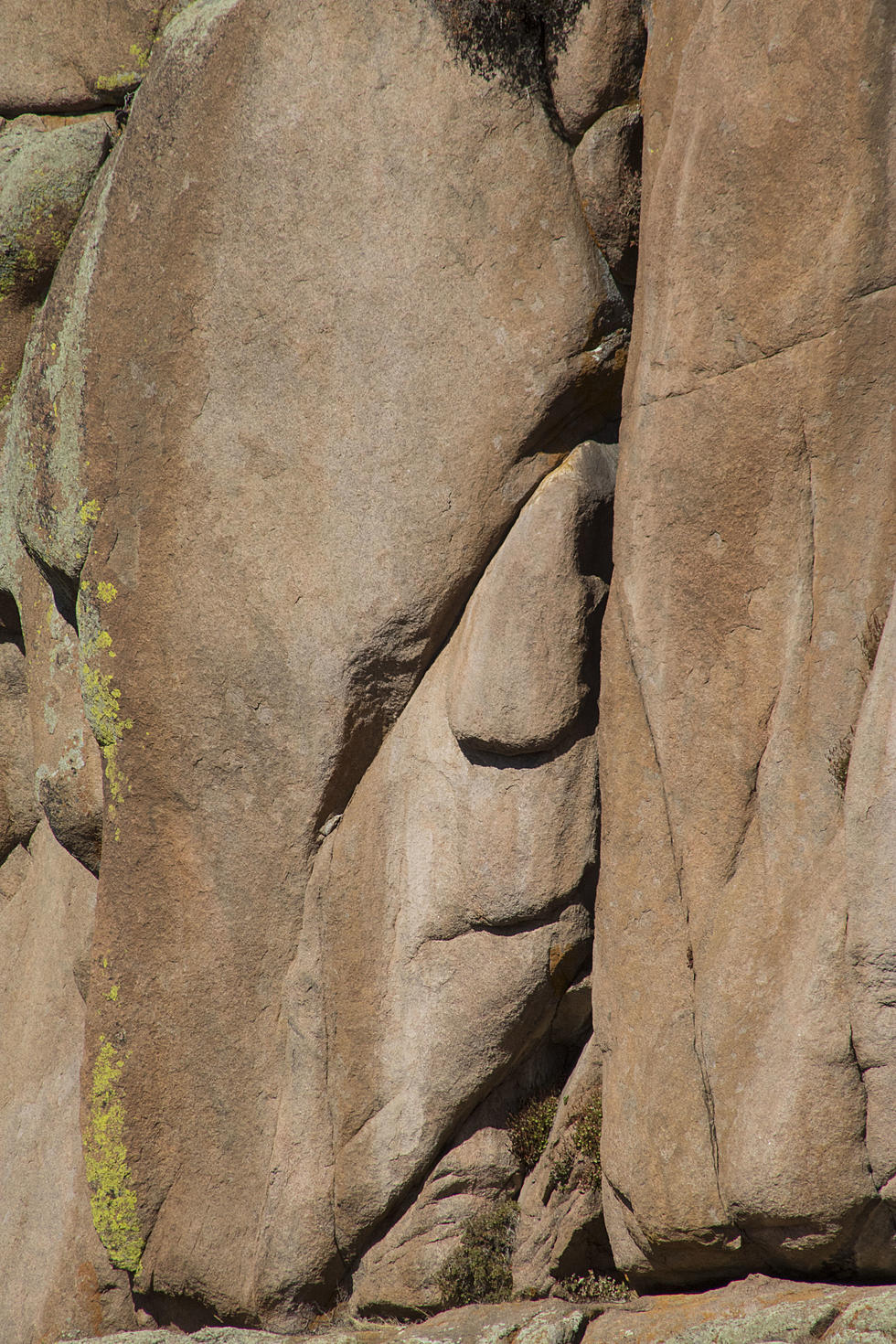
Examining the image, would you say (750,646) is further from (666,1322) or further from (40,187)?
(40,187)

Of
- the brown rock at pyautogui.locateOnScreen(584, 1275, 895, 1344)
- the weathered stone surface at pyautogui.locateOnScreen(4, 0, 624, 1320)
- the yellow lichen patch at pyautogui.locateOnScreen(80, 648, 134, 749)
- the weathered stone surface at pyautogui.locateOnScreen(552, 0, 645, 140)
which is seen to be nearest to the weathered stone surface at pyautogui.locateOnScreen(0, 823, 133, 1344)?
the weathered stone surface at pyautogui.locateOnScreen(4, 0, 624, 1320)

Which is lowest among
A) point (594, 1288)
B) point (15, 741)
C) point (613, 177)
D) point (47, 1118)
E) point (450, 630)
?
point (594, 1288)

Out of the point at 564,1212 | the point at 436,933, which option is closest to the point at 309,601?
the point at 436,933

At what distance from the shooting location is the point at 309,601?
633 centimetres

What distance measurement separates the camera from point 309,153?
6145mm

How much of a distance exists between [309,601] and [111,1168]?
3600 mm

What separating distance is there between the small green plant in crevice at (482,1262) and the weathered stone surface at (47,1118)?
7.20ft

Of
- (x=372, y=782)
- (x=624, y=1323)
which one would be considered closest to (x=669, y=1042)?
(x=624, y=1323)

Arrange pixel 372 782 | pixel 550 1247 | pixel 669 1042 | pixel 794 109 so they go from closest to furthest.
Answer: pixel 794 109, pixel 669 1042, pixel 550 1247, pixel 372 782

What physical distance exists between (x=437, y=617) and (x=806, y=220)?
2.75 m

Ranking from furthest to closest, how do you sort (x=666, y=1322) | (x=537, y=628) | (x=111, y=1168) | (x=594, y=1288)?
(x=111, y=1168) → (x=537, y=628) → (x=594, y=1288) → (x=666, y=1322)

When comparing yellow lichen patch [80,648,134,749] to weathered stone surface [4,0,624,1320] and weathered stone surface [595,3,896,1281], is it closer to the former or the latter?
weathered stone surface [4,0,624,1320]

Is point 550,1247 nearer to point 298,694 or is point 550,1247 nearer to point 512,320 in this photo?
point 298,694

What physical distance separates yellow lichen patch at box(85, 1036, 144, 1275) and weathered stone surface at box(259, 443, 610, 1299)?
890mm
